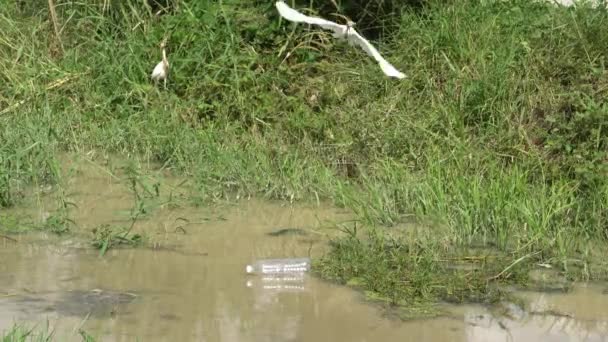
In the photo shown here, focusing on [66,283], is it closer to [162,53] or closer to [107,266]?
[107,266]

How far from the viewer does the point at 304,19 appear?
632 cm

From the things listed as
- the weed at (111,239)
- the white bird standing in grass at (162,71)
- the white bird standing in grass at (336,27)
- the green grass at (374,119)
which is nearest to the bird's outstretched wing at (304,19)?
the white bird standing in grass at (336,27)

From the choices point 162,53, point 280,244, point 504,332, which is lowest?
point 504,332

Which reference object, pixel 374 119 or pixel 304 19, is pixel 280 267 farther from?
pixel 304 19

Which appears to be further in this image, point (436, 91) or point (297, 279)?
point (436, 91)

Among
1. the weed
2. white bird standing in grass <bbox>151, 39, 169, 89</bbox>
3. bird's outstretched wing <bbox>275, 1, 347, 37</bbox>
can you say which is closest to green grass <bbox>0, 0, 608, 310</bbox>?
white bird standing in grass <bbox>151, 39, 169, 89</bbox>

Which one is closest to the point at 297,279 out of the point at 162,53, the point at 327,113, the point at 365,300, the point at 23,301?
the point at 365,300

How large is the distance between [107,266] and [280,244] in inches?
32.3

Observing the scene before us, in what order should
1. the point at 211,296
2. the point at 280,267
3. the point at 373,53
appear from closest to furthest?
the point at 211,296
the point at 280,267
the point at 373,53

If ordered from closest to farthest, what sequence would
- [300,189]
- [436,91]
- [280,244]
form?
[280,244]
[300,189]
[436,91]

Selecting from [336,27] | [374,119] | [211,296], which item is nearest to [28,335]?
[211,296]

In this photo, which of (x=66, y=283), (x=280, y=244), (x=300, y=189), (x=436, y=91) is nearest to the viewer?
(x=66, y=283)

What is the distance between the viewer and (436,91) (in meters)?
6.19

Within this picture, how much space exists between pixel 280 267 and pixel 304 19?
2069 mm
